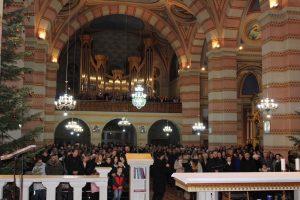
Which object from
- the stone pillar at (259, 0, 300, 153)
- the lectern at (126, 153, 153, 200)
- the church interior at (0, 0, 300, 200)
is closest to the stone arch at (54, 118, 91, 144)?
the church interior at (0, 0, 300, 200)

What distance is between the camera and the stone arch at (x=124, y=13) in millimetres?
27141

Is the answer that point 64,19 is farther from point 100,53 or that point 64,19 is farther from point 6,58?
point 6,58

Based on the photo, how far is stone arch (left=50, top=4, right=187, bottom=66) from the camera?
27141 mm

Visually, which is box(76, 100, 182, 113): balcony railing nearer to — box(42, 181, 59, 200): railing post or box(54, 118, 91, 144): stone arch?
box(54, 118, 91, 144): stone arch

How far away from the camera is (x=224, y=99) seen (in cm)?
1989

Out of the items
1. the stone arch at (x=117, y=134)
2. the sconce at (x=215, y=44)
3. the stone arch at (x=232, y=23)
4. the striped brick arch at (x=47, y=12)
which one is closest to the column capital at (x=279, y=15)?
the stone arch at (x=232, y=23)

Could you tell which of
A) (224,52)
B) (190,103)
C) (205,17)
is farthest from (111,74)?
(224,52)

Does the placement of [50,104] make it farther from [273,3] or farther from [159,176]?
[159,176]

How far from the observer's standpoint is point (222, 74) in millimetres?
19938

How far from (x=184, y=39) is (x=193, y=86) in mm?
3163

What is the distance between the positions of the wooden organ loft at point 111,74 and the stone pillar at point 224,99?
37.9 feet

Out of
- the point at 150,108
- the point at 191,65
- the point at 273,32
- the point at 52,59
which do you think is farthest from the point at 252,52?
the point at 52,59

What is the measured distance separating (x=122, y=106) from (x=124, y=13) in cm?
635

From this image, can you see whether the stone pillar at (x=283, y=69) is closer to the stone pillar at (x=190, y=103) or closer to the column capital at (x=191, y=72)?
the column capital at (x=191, y=72)
